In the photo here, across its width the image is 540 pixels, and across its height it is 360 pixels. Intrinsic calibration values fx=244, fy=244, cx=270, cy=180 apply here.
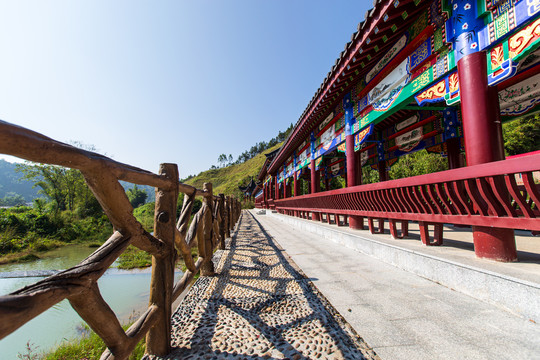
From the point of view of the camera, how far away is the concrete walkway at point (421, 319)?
52.1 inches

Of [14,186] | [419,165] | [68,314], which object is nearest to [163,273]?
[68,314]

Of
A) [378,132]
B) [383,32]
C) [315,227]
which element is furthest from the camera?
[378,132]

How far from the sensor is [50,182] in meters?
24.1

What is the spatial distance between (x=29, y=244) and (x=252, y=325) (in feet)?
51.7

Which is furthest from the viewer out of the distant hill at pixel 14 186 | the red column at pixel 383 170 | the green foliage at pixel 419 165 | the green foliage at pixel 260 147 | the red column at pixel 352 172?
the distant hill at pixel 14 186

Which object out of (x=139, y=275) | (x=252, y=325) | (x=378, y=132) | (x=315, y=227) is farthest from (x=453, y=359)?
(x=378, y=132)

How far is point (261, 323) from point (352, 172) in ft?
13.5

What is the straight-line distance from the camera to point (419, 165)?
19266 mm

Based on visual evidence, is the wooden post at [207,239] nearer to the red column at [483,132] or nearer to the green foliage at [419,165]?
the red column at [483,132]

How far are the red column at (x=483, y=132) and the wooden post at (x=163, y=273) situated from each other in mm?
2706

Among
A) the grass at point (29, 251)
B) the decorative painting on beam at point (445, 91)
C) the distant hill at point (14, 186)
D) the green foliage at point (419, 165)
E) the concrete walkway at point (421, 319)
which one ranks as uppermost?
the distant hill at point (14, 186)

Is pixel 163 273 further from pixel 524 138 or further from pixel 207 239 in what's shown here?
pixel 524 138

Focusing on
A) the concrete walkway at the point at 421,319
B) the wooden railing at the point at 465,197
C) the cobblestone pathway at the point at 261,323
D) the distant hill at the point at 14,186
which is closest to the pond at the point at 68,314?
the cobblestone pathway at the point at 261,323

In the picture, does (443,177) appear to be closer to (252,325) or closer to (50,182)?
(252,325)
